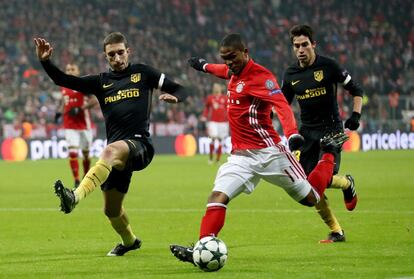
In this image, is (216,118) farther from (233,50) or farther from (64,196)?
(64,196)

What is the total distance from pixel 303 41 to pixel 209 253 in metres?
3.35

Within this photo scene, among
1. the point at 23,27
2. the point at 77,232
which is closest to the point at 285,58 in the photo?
the point at 23,27

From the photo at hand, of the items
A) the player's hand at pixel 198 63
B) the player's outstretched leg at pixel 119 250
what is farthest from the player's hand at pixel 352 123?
the player's outstretched leg at pixel 119 250

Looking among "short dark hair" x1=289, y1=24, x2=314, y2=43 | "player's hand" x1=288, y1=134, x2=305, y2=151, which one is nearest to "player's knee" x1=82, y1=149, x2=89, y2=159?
"short dark hair" x1=289, y1=24, x2=314, y2=43

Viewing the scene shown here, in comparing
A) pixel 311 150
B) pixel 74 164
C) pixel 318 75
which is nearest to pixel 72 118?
pixel 74 164

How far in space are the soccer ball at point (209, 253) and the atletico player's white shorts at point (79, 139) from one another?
1262 centimetres

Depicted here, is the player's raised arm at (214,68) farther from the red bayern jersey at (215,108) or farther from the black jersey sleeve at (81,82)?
the red bayern jersey at (215,108)

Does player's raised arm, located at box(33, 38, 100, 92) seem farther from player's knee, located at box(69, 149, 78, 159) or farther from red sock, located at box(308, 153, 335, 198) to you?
player's knee, located at box(69, 149, 78, 159)

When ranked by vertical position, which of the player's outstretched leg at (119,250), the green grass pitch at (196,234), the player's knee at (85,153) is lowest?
the green grass pitch at (196,234)

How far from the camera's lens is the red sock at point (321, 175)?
378 inches

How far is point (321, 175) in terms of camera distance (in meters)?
9.70

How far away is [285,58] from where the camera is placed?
4316 cm

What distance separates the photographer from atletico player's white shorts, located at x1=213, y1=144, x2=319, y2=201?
28.9 feet

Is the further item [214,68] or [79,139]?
[79,139]
